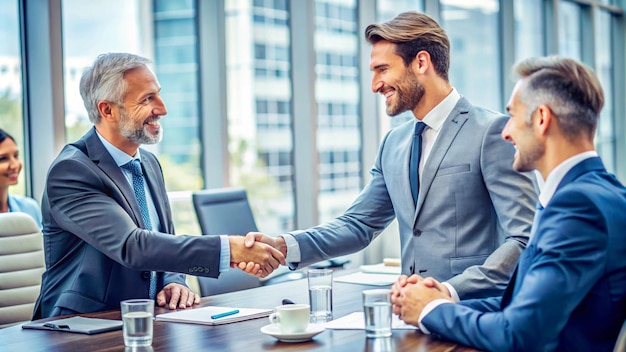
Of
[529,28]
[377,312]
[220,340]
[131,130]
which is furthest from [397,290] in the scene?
[529,28]

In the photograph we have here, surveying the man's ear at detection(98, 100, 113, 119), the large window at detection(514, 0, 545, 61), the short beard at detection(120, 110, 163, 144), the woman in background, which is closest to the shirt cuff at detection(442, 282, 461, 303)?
the short beard at detection(120, 110, 163, 144)

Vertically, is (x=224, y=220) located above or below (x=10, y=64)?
below

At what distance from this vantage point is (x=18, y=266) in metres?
3.46

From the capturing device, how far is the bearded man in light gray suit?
2.54 metres

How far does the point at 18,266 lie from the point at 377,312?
2095 mm

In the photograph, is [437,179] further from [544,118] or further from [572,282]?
[572,282]

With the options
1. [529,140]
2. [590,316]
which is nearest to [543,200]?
[529,140]

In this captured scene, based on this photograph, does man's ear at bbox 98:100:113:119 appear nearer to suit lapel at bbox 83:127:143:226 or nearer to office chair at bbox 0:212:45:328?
suit lapel at bbox 83:127:143:226

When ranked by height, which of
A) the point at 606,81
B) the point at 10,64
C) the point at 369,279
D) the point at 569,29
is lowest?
the point at 369,279

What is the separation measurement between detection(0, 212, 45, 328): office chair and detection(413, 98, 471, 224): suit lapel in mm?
1770

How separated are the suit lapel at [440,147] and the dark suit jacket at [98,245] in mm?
711

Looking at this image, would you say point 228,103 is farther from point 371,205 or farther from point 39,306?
point 39,306

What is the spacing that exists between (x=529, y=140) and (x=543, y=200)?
15cm

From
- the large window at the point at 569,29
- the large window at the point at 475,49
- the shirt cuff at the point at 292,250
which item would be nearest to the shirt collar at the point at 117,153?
the shirt cuff at the point at 292,250
